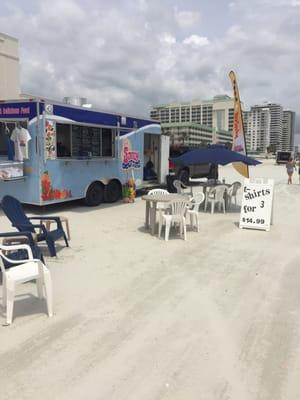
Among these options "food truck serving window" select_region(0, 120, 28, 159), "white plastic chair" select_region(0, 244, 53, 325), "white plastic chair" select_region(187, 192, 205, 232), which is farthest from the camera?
"food truck serving window" select_region(0, 120, 28, 159)

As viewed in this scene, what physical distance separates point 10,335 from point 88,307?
0.88 meters

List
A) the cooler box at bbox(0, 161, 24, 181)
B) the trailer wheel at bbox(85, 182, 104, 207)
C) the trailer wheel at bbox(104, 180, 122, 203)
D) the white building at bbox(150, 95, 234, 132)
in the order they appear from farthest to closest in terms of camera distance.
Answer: the white building at bbox(150, 95, 234, 132) → the trailer wheel at bbox(104, 180, 122, 203) → the trailer wheel at bbox(85, 182, 104, 207) → the cooler box at bbox(0, 161, 24, 181)

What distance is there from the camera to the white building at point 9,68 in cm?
2991

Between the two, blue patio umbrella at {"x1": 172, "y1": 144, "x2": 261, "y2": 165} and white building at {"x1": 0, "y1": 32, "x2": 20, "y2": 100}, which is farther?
white building at {"x1": 0, "y1": 32, "x2": 20, "y2": 100}

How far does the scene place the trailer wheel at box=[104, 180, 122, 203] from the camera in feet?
36.3

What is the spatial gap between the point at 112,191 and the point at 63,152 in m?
2.41

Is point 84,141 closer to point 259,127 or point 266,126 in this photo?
point 259,127

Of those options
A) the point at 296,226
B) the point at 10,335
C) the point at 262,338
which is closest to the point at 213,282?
the point at 262,338

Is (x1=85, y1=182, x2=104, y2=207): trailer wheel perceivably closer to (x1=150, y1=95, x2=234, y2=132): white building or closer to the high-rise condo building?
the high-rise condo building

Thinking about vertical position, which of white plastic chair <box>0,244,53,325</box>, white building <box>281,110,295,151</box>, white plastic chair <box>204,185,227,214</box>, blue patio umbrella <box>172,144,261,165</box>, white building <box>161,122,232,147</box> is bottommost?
white plastic chair <box>0,244,53,325</box>

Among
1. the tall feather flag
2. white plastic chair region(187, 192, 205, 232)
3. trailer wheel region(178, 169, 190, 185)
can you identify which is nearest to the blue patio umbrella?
the tall feather flag

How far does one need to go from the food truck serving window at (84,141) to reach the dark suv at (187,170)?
14.8 feet

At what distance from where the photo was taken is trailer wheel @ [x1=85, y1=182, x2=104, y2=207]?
1030cm

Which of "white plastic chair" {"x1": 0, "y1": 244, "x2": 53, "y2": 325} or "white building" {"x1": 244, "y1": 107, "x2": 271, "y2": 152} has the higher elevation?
"white building" {"x1": 244, "y1": 107, "x2": 271, "y2": 152}
